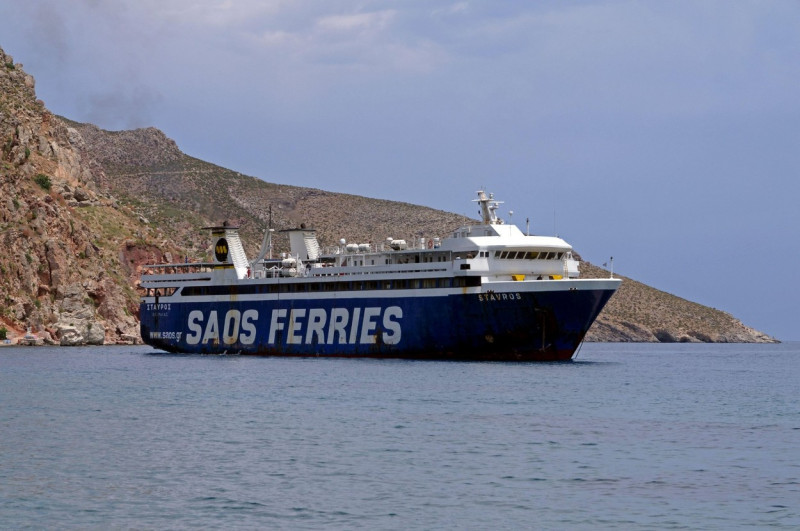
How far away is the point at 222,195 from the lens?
6762 inches

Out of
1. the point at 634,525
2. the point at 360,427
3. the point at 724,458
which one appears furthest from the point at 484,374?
the point at 634,525

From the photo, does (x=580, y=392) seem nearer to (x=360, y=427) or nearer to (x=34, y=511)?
(x=360, y=427)

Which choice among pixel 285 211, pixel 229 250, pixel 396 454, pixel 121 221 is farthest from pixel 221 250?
pixel 285 211

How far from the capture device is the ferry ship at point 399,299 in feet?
196

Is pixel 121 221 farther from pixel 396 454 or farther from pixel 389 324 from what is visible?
pixel 396 454

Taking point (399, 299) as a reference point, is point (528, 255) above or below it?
above

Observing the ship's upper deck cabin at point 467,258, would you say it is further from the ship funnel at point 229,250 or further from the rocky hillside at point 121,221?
the rocky hillside at point 121,221

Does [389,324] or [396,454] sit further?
[389,324]

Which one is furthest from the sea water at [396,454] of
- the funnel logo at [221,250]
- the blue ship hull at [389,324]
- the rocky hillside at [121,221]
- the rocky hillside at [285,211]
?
the rocky hillside at [285,211]

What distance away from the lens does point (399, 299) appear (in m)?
64.0

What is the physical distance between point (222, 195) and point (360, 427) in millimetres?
142070

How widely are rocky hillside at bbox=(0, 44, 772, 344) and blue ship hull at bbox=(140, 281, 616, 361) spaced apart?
2414cm

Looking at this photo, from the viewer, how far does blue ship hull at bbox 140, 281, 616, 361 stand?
5928cm

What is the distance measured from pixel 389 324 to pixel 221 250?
15.8 metres
